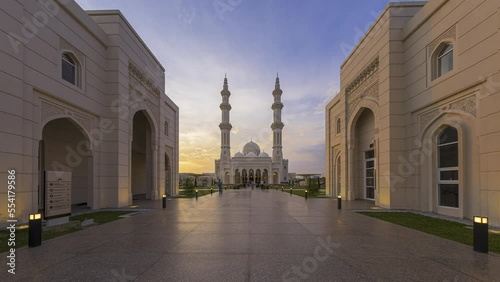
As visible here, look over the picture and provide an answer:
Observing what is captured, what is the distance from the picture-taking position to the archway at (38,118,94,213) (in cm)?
1539

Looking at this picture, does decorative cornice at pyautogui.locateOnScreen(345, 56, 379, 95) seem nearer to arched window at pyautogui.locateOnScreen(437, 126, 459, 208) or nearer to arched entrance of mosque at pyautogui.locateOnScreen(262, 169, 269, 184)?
arched window at pyautogui.locateOnScreen(437, 126, 459, 208)

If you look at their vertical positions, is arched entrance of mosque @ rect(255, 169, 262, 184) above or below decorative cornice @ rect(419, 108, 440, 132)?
below

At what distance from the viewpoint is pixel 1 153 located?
918cm

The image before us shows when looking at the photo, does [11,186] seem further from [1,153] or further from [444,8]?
[444,8]

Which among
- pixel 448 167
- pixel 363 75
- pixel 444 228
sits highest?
pixel 363 75

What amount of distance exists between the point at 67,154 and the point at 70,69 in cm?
558

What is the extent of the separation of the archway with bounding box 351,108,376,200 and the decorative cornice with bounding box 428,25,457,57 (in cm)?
666

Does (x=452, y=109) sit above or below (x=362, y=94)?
below

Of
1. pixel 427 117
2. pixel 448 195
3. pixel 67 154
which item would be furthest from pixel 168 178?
pixel 448 195

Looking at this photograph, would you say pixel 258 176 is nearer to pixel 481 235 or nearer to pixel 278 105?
pixel 278 105

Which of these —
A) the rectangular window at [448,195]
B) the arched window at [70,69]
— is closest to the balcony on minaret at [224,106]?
the arched window at [70,69]

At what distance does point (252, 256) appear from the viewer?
593 cm

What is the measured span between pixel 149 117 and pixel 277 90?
42.2 metres

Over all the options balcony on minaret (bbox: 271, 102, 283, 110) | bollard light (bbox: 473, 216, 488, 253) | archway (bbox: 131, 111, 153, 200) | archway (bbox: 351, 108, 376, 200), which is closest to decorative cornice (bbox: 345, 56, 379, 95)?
archway (bbox: 351, 108, 376, 200)
